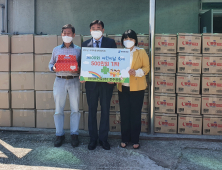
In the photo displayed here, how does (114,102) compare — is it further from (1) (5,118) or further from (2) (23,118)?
(1) (5,118)

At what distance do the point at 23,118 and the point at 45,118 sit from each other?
422 millimetres

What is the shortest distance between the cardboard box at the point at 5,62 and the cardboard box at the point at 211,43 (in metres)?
3.40

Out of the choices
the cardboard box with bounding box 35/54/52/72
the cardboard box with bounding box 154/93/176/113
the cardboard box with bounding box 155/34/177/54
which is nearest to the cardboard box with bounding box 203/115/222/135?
the cardboard box with bounding box 154/93/176/113

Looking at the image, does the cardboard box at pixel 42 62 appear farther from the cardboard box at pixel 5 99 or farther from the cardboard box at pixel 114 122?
the cardboard box at pixel 114 122

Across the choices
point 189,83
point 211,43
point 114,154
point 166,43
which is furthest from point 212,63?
point 114,154

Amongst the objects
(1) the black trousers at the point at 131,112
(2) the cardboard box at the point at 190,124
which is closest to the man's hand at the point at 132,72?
(1) the black trousers at the point at 131,112

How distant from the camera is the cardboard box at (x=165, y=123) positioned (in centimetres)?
321

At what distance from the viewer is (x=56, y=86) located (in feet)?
9.02

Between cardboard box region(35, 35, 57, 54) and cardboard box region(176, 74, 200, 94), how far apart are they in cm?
223

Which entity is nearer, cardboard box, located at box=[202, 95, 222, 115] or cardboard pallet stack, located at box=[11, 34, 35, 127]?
cardboard box, located at box=[202, 95, 222, 115]

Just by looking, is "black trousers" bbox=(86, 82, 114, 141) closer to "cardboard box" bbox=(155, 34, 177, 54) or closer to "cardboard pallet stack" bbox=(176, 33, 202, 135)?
"cardboard box" bbox=(155, 34, 177, 54)

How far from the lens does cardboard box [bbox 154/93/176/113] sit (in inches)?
126

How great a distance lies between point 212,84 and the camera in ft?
10.3

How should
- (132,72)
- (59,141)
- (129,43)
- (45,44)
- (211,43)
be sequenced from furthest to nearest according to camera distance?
(45,44)
(211,43)
(59,141)
(129,43)
(132,72)
